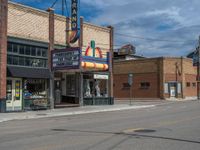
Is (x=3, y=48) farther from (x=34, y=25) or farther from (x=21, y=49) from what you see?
(x=34, y=25)

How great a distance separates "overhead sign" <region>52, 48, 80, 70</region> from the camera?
2667 centimetres

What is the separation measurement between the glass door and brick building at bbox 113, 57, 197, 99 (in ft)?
94.4

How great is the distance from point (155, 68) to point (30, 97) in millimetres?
28529

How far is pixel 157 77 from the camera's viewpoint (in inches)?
2031

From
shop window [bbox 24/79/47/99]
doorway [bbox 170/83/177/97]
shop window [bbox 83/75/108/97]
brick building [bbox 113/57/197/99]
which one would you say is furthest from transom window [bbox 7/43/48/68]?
doorway [bbox 170/83/177/97]

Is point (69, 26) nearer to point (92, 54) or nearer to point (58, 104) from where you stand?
point (92, 54)

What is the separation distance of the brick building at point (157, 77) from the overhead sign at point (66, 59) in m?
25.8

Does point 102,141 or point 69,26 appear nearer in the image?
point 102,141

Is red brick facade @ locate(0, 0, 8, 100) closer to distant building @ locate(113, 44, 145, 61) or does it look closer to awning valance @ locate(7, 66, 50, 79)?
awning valance @ locate(7, 66, 50, 79)

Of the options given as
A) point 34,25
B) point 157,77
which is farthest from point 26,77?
point 157,77

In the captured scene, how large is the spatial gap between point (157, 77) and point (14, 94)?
29.8 meters

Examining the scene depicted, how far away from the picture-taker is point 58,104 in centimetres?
3072

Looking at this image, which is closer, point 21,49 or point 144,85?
point 21,49

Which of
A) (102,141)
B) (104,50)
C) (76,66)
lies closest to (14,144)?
(102,141)
